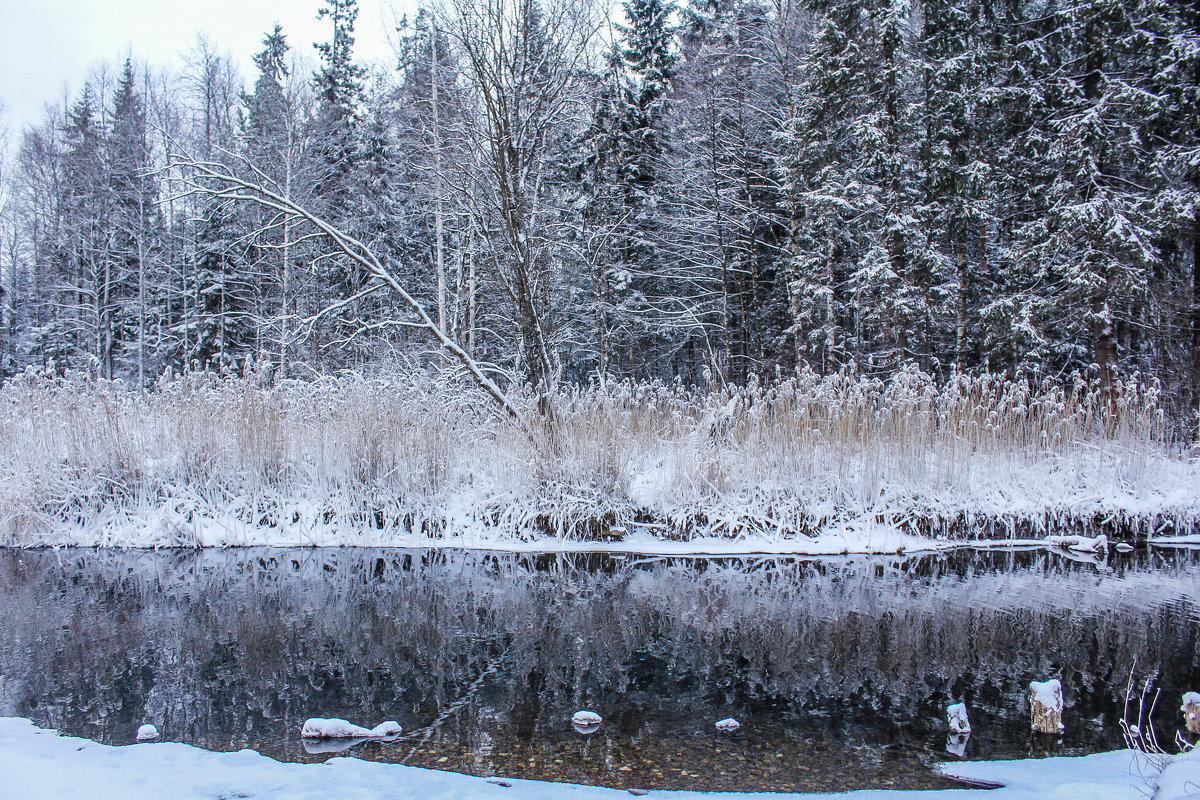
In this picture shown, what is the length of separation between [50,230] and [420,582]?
26202 millimetres

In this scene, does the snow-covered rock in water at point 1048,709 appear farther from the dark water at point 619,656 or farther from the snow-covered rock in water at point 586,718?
the snow-covered rock in water at point 586,718

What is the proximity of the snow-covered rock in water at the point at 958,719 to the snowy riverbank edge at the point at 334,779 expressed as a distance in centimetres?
27

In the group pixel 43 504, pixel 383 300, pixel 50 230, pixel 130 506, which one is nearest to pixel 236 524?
pixel 130 506

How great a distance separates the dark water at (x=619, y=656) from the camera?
2.76 meters

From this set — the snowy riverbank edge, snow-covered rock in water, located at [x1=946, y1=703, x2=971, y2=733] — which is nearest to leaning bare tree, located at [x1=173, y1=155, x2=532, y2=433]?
the snowy riverbank edge

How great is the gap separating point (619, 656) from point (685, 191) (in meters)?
13.8

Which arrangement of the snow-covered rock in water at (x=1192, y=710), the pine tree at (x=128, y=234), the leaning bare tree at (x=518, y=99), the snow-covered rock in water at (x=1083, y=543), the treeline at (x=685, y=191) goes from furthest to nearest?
the pine tree at (x=128, y=234) → the treeline at (x=685, y=191) → the leaning bare tree at (x=518, y=99) → the snow-covered rock in water at (x=1083, y=543) → the snow-covered rock in water at (x=1192, y=710)

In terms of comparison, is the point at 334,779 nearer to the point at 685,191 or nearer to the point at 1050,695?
the point at 1050,695

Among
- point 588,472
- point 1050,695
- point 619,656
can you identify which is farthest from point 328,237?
point 1050,695

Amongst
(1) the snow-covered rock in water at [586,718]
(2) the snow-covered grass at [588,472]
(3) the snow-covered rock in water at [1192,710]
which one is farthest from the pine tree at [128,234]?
(3) the snow-covered rock in water at [1192,710]

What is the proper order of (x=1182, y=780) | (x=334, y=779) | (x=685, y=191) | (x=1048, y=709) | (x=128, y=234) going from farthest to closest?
1. (x=128, y=234)
2. (x=685, y=191)
3. (x=1048, y=709)
4. (x=334, y=779)
5. (x=1182, y=780)

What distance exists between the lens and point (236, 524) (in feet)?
22.1

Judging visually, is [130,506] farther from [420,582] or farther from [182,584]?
[420,582]

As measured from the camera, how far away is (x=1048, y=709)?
9.21 ft
